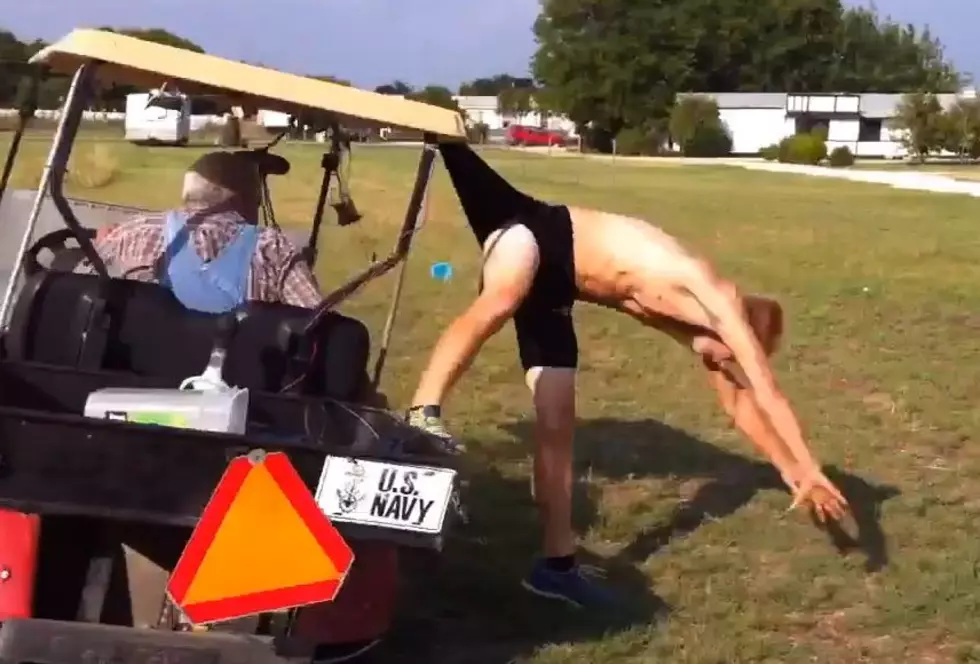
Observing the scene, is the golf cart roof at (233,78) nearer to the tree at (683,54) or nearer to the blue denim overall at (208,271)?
the blue denim overall at (208,271)

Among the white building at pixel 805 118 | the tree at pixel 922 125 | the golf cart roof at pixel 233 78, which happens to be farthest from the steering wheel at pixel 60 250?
the white building at pixel 805 118

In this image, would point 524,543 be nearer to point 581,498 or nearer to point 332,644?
point 581,498

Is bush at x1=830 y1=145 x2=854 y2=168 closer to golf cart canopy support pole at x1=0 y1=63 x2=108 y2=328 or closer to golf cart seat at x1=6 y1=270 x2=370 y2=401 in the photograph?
golf cart seat at x1=6 y1=270 x2=370 y2=401

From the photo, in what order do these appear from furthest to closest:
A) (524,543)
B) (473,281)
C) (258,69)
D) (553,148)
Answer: (553,148), (473,281), (524,543), (258,69)

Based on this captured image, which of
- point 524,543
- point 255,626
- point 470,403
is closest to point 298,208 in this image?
point 524,543

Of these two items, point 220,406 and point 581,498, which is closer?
point 220,406

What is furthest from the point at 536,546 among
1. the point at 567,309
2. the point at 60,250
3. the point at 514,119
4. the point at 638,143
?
the point at 514,119

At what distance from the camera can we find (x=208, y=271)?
4.25 m

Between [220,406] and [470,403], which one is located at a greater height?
[220,406]

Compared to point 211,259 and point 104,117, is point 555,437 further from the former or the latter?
point 104,117

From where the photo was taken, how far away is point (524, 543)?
6.05 metres

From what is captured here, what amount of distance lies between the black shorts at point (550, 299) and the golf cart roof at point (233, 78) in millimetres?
891

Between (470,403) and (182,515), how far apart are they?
5.10 meters

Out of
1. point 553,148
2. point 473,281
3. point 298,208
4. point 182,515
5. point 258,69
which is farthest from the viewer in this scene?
point 553,148
